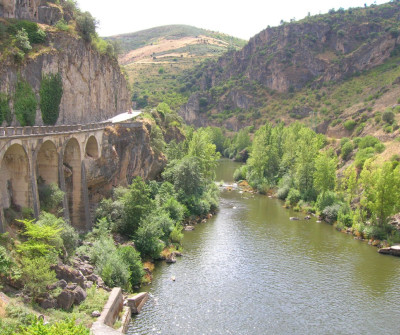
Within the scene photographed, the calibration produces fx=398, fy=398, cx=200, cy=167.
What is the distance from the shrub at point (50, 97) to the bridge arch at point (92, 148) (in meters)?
3.77

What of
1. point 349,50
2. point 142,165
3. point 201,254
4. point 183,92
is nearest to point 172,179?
point 142,165

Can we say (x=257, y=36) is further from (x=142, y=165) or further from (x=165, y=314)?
(x=165, y=314)

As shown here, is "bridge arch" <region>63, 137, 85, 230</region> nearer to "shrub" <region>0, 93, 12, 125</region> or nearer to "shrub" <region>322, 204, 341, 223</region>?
"shrub" <region>0, 93, 12, 125</region>

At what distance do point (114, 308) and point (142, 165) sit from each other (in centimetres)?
2519

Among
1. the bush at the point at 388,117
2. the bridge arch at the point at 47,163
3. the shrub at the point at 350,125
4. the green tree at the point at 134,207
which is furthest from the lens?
the shrub at the point at 350,125

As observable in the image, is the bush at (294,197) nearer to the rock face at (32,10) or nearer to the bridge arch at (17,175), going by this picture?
the rock face at (32,10)

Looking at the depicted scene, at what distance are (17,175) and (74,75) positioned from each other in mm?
17833

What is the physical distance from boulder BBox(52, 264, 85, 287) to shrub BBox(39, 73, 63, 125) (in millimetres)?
16599

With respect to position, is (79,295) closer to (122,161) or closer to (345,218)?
(122,161)

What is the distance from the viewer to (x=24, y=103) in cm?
3269

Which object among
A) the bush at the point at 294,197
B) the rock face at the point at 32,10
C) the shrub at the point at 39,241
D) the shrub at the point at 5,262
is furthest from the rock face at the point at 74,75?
the bush at the point at 294,197

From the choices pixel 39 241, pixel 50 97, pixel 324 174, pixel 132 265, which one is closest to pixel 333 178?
pixel 324 174

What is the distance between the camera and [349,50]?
4646 inches

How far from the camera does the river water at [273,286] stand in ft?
80.9
